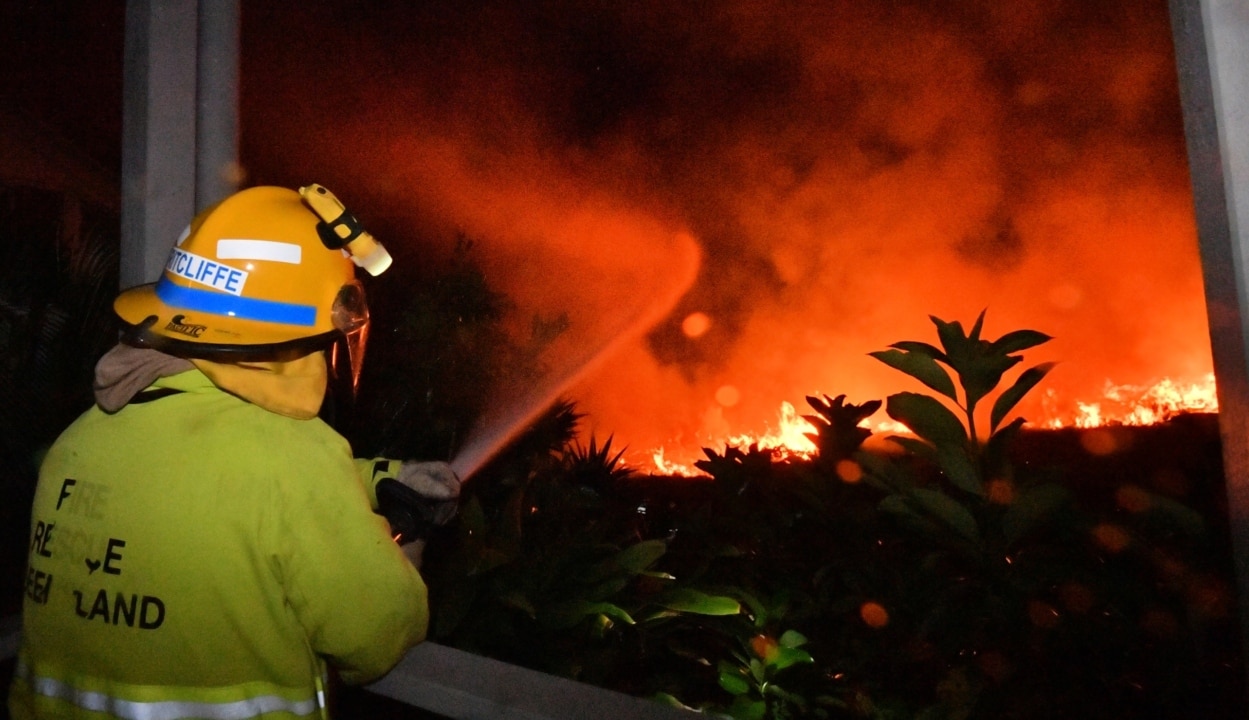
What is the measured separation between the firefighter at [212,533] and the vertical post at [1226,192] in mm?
1228

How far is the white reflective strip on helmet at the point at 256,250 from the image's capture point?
1394 mm

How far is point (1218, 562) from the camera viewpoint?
1538 mm

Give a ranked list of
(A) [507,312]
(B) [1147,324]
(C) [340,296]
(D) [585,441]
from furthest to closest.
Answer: (D) [585,441], (B) [1147,324], (A) [507,312], (C) [340,296]

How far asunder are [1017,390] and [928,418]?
0.21m

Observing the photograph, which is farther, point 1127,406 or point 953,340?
point 1127,406

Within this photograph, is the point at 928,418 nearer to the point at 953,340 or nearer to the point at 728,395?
the point at 953,340

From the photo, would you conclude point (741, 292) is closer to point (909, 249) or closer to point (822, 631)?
point (909, 249)

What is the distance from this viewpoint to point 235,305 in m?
1.37

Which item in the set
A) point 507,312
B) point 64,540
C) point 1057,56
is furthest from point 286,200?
point 1057,56

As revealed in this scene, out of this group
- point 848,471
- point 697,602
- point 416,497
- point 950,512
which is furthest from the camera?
point 697,602

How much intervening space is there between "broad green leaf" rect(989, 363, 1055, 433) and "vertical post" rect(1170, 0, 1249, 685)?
574 mm

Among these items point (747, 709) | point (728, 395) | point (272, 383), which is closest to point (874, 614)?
point (747, 709)

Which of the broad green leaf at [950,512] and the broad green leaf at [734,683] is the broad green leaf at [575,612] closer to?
the broad green leaf at [734,683]

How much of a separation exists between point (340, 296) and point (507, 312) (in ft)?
16.5
